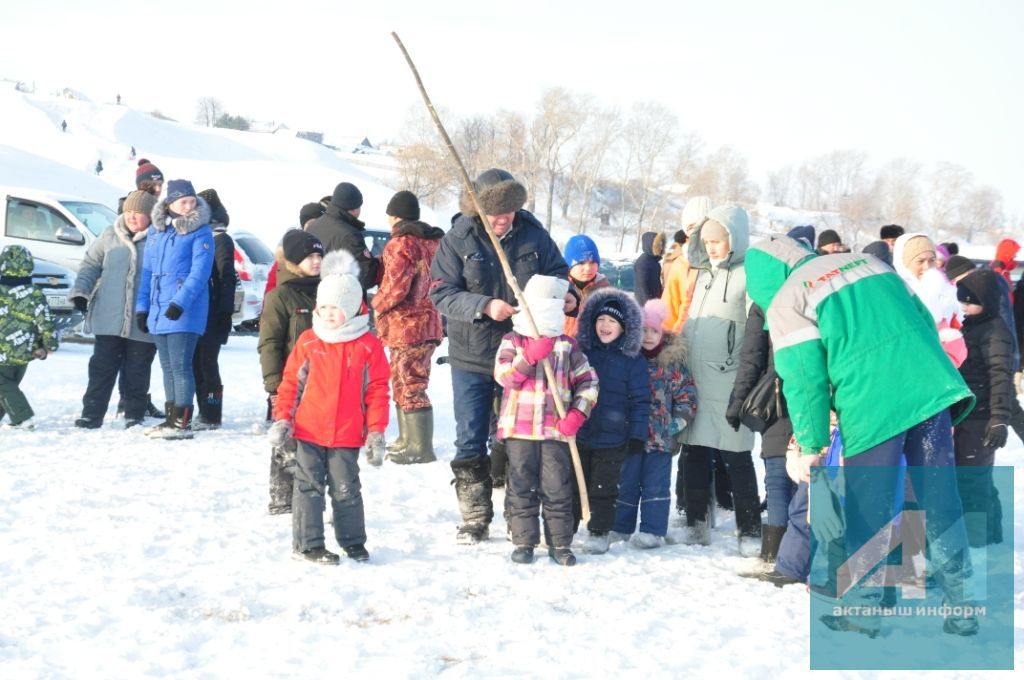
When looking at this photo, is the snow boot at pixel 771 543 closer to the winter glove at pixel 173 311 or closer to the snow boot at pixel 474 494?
the snow boot at pixel 474 494

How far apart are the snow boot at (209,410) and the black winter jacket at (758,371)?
4.76 meters

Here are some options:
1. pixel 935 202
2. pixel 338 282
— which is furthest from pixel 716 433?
pixel 935 202

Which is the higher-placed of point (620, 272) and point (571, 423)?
point (620, 272)

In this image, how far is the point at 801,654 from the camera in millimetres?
3881

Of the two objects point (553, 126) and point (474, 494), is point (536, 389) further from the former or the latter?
point (553, 126)

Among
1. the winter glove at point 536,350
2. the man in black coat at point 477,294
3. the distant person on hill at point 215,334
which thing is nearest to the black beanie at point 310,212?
the distant person on hill at point 215,334

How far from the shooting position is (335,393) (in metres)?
5.00

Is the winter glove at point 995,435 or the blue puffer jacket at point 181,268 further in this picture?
the blue puffer jacket at point 181,268

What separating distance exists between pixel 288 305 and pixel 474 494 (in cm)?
172

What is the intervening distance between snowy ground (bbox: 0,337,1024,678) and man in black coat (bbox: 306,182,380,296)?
167 centimetres

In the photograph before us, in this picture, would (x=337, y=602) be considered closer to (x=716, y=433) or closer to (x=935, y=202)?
(x=716, y=433)

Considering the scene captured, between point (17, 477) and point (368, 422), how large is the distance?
262 cm

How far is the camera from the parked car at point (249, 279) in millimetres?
14633

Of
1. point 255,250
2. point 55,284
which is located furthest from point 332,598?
point 255,250
